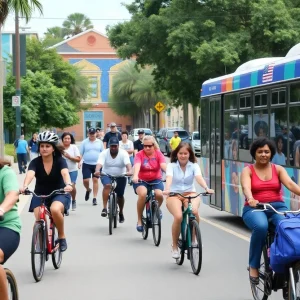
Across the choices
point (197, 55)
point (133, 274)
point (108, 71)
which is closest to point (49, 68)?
point (108, 71)

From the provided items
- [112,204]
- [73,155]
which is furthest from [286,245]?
[73,155]

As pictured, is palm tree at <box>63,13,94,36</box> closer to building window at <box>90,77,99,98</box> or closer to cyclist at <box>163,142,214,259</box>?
building window at <box>90,77,99,98</box>

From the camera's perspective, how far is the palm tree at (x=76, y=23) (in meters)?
126

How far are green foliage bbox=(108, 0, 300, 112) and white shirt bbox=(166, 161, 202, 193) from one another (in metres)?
29.4

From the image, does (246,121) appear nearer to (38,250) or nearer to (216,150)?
(216,150)

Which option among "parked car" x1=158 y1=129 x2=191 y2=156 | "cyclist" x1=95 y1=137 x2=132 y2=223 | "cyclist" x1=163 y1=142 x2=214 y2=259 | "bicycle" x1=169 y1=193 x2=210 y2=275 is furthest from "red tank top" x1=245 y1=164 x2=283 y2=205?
"parked car" x1=158 y1=129 x2=191 y2=156

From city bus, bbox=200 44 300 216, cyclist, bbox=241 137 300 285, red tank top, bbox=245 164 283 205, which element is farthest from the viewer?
city bus, bbox=200 44 300 216

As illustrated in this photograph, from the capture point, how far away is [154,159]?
13844 mm

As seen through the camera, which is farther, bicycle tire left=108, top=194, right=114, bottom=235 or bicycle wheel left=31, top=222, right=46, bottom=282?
bicycle tire left=108, top=194, right=114, bottom=235

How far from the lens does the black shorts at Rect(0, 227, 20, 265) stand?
20.8ft

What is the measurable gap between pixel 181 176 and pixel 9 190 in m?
4.87

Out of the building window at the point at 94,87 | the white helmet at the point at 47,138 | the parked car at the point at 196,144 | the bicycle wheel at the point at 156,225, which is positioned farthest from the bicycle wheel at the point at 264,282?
the building window at the point at 94,87

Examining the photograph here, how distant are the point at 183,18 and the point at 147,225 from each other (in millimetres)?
30974

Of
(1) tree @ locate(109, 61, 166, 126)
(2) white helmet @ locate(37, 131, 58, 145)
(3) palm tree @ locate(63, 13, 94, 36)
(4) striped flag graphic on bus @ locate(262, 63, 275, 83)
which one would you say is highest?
(3) palm tree @ locate(63, 13, 94, 36)
